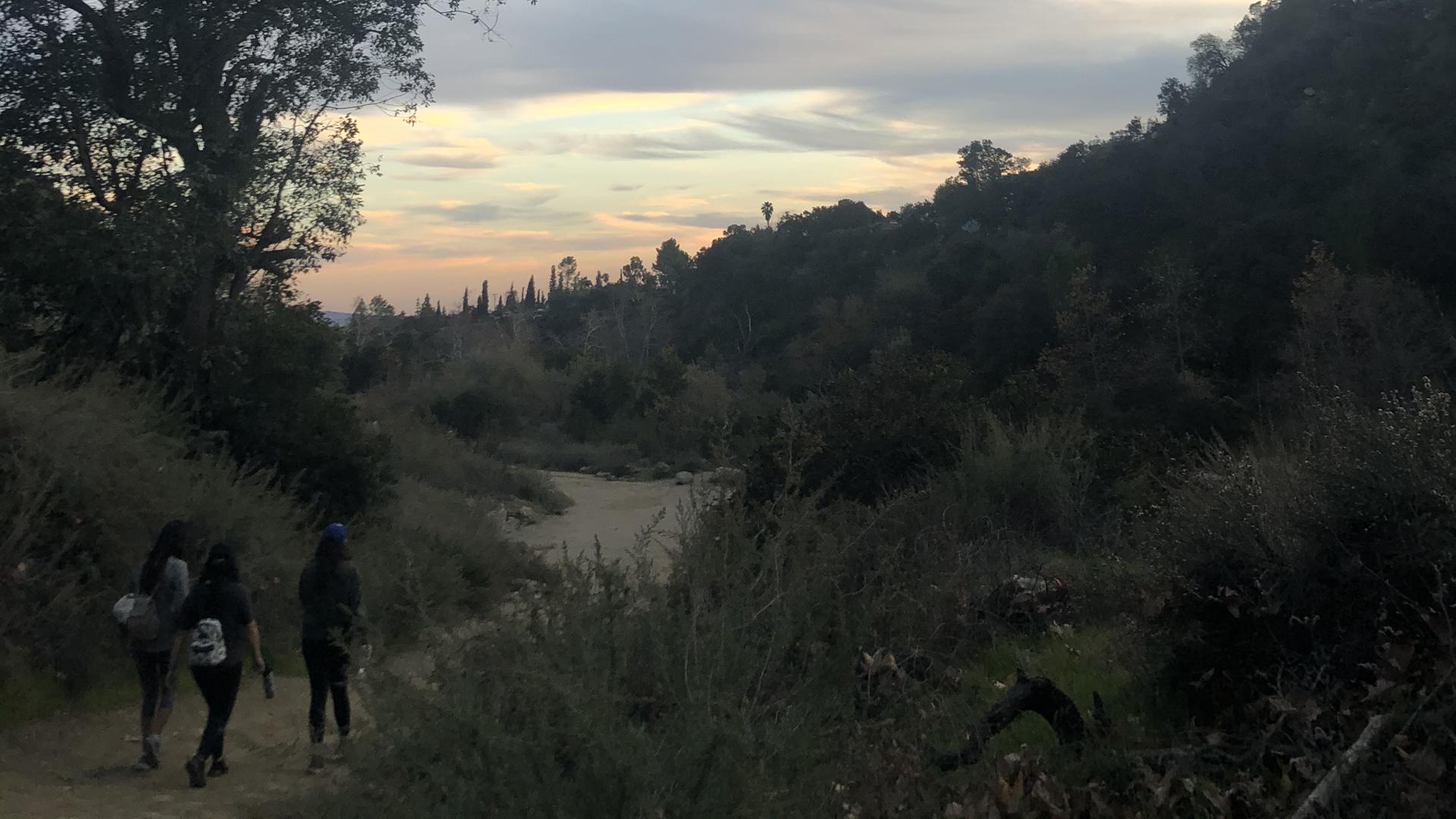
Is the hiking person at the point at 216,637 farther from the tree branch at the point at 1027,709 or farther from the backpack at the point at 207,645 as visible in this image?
the tree branch at the point at 1027,709

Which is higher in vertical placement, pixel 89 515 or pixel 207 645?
pixel 89 515

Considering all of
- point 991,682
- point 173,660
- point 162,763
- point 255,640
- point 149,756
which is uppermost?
point 255,640

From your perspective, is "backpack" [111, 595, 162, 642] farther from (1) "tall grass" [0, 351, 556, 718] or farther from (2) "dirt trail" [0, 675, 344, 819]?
(1) "tall grass" [0, 351, 556, 718]

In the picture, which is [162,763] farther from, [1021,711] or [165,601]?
[1021,711]

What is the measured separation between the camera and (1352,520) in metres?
5.36

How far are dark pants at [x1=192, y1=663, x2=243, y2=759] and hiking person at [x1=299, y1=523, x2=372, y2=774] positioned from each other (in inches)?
20.1

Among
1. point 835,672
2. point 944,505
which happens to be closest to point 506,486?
point 944,505

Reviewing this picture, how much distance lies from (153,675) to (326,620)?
1.20 m

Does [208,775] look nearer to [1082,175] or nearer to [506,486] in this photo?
[506,486]

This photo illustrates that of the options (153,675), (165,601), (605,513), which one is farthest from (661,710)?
(605,513)

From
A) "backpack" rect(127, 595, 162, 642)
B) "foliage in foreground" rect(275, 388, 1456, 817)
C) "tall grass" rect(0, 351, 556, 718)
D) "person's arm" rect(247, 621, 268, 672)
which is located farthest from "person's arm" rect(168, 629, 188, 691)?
"foliage in foreground" rect(275, 388, 1456, 817)

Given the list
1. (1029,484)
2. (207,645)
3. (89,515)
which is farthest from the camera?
(1029,484)

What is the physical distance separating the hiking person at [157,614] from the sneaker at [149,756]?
0.26 feet

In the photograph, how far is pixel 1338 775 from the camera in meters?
4.02
